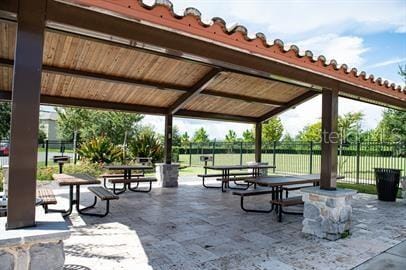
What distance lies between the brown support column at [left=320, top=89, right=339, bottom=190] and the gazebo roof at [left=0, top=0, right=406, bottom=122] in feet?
0.68

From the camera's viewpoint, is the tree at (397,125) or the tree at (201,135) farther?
the tree at (201,135)

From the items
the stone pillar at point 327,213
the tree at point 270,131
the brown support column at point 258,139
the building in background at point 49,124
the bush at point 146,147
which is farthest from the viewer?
the building in background at point 49,124

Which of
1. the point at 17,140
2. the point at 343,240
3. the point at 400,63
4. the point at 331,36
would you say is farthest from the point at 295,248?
the point at 400,63

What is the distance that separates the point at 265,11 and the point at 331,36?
5.60 metres

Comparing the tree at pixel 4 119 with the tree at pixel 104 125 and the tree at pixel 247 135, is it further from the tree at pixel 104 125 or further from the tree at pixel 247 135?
the tree at pixel 247 135

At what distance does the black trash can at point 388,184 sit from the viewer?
7.67m

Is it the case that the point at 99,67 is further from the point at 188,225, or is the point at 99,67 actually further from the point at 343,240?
the point at 343,240

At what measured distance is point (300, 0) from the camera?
6758 mm

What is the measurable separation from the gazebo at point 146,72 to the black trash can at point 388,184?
1.79 m

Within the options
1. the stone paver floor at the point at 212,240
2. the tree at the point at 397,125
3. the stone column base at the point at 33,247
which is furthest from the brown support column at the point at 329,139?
the tree at the point at 397,125

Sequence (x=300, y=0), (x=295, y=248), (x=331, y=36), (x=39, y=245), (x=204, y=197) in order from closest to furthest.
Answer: (x=39, y=245)
(x=295, y=248)
(x=300, y=0)
(x=204, y=197)
(x=331, y=36)

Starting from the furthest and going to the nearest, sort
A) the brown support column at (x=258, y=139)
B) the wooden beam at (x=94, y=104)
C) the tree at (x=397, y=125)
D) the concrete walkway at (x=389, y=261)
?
the tree at (x=397, y=125) → the brown support column at (x=258, y=139) → the wooden beam at (x=94, y=104) → the concrete walkway at (x=389, y=261)

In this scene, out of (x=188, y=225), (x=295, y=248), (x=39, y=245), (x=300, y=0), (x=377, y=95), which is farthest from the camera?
(x=300, y=0)

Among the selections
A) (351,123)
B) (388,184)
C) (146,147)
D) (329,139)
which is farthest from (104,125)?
(351,123)
